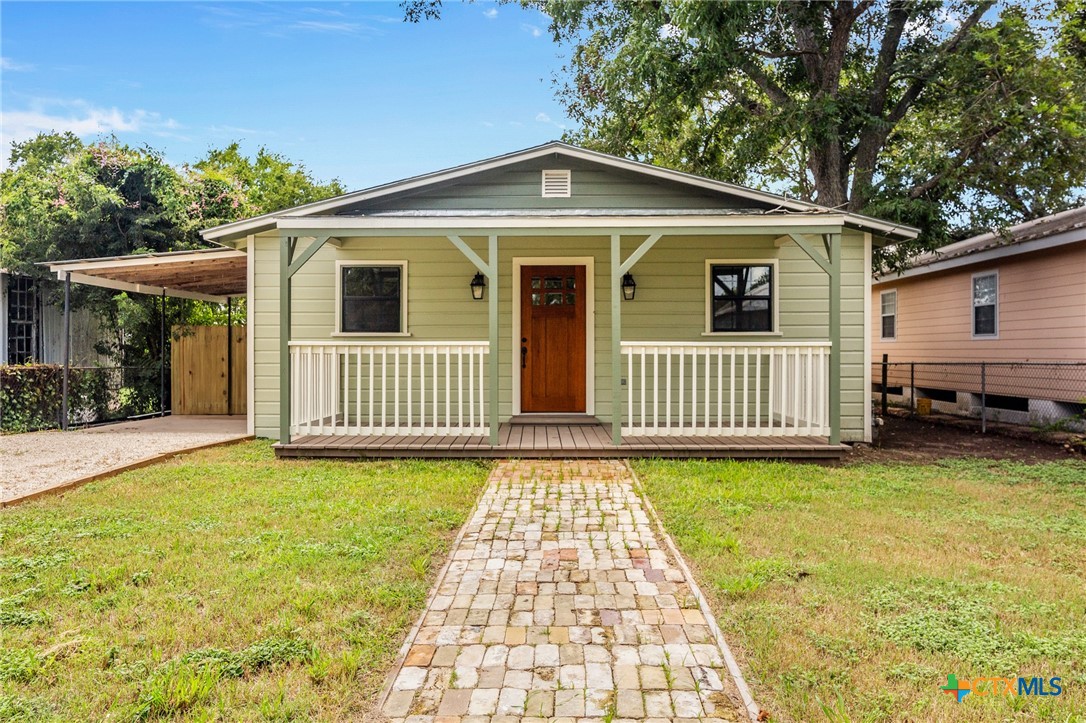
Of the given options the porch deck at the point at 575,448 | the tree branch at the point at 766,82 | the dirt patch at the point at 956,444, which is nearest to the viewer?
the porch deck at the point at 575,448

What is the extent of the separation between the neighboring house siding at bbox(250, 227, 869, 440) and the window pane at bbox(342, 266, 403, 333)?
0.18 meters

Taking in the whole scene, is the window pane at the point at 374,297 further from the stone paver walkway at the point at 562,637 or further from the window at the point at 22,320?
the window at the point at 22,320

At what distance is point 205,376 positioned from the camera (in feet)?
35.7

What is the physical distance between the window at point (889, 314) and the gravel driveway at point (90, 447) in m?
14.2

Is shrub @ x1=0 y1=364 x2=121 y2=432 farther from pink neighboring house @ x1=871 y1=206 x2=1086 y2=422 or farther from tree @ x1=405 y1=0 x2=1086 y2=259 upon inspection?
pink neighboring house @ x1=871 y1=206 x2=1086 y2=422

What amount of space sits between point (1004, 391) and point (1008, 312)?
1.39 metres

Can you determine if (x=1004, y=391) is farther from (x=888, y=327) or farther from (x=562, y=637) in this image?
(x=562, y=637)

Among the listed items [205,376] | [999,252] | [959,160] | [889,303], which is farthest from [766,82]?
[205,376]

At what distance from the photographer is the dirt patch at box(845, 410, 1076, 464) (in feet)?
24.2

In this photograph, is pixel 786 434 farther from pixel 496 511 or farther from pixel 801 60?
pixel 801 60

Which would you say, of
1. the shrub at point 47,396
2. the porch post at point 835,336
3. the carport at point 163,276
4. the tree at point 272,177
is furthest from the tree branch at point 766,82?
the tree at point 272,177

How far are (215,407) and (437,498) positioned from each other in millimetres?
7771

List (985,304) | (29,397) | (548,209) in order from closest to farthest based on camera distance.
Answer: (548,209) → (29,397) → (985,304)

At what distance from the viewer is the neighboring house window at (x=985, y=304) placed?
1090 cm
